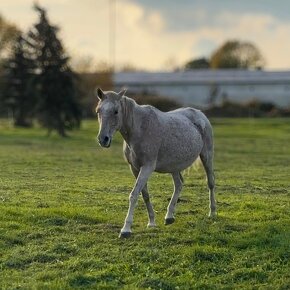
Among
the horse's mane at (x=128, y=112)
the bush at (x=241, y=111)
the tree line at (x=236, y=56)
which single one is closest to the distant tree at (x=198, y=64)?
the tree line at (x=236, y=56)

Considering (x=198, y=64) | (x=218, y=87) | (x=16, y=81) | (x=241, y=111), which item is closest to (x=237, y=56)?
(x=198, y=64)

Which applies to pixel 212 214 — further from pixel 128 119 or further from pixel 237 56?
pixel 237 56

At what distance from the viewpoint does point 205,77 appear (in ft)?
334

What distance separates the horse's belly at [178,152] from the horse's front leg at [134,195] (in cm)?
50

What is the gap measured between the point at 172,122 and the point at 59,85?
35924 mm

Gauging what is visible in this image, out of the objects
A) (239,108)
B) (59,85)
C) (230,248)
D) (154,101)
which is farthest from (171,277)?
(239,108)

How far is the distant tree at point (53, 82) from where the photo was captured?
4638 centimetres

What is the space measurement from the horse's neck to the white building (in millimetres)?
86276

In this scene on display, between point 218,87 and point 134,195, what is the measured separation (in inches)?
3525

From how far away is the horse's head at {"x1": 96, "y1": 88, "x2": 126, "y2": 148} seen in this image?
994cm

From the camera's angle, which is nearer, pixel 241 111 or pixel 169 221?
pixel 169 221

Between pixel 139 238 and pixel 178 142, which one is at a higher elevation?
pixel 178 142

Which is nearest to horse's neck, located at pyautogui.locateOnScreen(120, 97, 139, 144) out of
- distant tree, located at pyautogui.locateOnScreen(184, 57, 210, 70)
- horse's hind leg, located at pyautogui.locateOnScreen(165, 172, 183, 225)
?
horse's hind leg, located at pyautogui.locateOnScreen(165, 172, 183, 225)

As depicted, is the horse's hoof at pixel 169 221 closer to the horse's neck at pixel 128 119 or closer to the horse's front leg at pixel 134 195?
the horse's front leg at pixel 134 195
